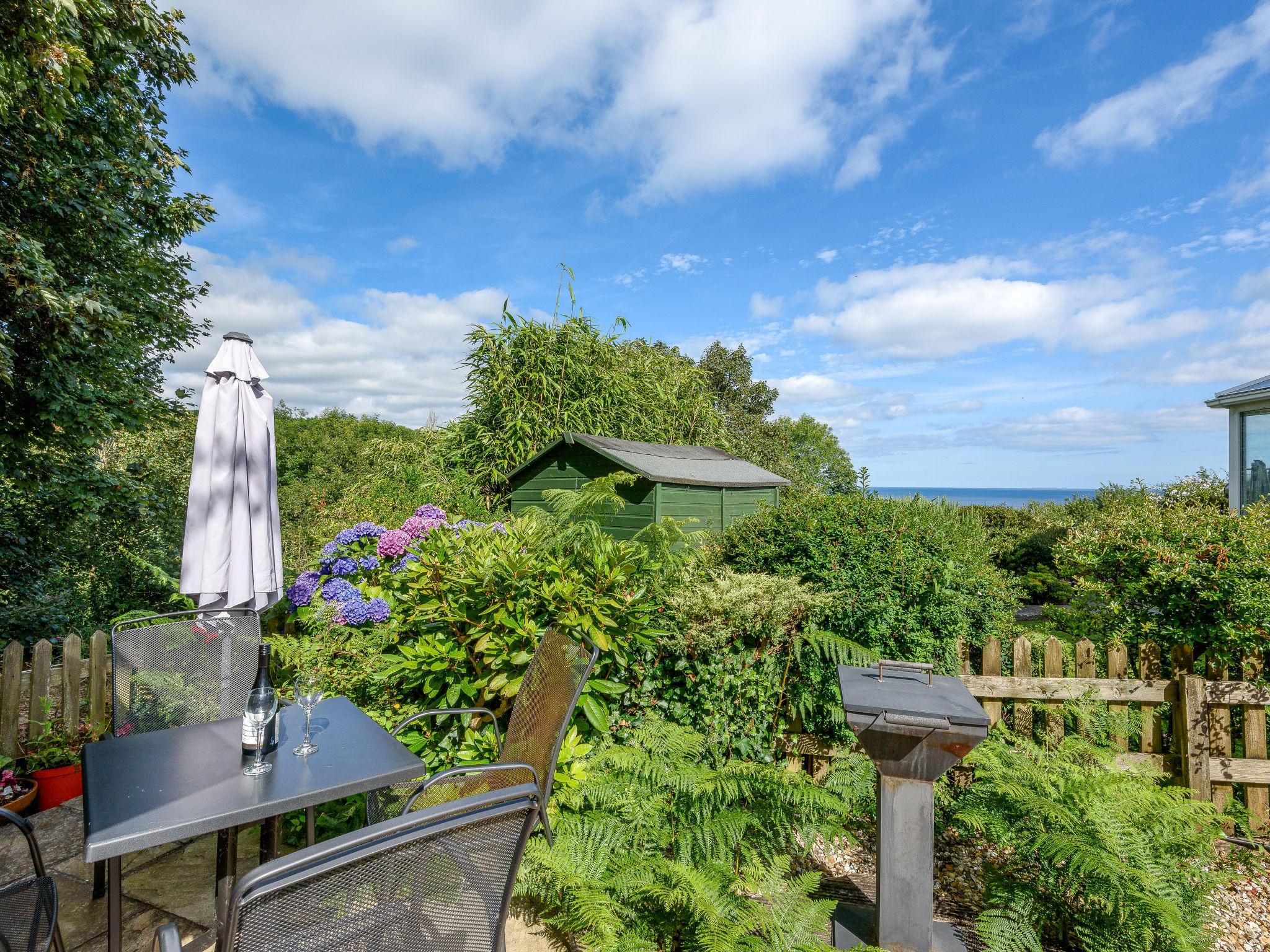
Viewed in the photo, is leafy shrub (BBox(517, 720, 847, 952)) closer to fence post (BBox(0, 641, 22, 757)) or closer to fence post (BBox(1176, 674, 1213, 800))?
fence post (BBox(1176, 674, 1213, 800))

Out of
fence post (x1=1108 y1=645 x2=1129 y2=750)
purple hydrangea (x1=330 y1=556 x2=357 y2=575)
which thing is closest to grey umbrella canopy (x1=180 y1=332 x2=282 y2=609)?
purple hydrangea (x1=330 y1=556 x2=357 y2=575)

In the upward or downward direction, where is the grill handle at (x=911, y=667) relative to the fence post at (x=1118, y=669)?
upward

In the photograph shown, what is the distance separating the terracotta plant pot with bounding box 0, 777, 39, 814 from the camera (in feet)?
10.4

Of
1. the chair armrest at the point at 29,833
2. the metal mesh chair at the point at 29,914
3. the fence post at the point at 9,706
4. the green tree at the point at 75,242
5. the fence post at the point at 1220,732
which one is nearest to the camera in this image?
the metal mesh chair at the point at 29,914

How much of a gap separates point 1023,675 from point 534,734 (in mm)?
2681

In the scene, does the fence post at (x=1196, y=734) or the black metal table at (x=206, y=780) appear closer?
the black metal table at (x=206, y=780)

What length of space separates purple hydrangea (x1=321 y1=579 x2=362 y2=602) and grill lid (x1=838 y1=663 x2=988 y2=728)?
2.81 meters

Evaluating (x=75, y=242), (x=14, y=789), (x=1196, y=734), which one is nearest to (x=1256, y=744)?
(x=1196, y=734)

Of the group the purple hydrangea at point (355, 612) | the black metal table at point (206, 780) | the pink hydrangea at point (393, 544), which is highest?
the pink hydrangea at point (393, 544)

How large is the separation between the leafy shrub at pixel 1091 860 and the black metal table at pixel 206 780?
6.80ft

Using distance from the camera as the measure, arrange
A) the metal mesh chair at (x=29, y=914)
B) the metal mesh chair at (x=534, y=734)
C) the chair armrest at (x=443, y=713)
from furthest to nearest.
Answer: the chair armrest at (x=443, y=713) < the metal mesh chair at (x=534, y=734) < the metal mesh chair at (x=29, y=914)

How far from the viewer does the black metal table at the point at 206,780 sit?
5.01 ft

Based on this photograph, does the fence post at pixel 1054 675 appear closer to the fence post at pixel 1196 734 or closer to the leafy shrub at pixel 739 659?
the fence post at pixel 1196 734

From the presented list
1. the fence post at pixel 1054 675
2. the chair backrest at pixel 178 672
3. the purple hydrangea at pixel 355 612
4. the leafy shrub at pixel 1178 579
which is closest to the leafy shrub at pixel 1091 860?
the fence post at pixel 1054 675
